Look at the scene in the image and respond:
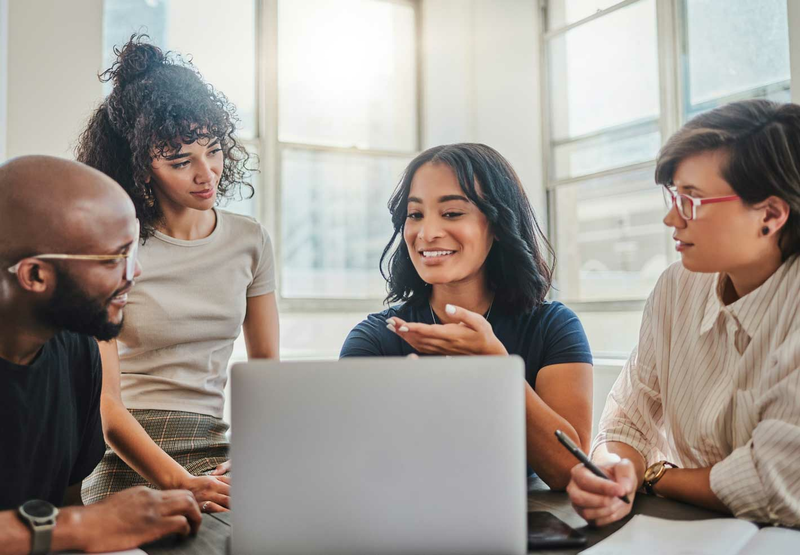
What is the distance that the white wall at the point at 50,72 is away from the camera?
3480 millimetres

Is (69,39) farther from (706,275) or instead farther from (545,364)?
(706,275)

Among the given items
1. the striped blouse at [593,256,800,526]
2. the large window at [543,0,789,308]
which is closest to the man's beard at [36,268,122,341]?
the striped blouse at [593,256,800,526]

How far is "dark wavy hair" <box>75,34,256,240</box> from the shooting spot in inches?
65.6

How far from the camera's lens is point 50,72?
11.7 feet

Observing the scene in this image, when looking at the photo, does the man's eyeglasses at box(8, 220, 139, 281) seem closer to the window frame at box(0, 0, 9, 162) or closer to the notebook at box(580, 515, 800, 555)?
the notebook at box(580, 515, 800, 555)

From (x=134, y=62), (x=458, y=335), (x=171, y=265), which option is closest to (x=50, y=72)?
(x=134, y=62)

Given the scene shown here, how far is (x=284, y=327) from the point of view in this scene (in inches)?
180

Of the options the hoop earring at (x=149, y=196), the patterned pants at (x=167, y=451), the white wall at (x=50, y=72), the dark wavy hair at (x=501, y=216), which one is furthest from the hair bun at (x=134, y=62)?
the white wall at (x=50, y=72)

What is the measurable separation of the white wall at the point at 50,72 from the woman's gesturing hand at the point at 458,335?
280 cm

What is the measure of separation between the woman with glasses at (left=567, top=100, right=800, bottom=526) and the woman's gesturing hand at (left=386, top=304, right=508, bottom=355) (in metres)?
0.28

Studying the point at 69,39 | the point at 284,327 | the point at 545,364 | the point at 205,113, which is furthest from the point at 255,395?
the point at 284,327

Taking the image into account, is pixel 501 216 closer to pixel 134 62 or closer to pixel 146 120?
pixel 146 120

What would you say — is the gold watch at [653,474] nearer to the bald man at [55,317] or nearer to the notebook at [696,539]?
the notebook at [696,539]

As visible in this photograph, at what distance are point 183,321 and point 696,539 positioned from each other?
1.18 meters
